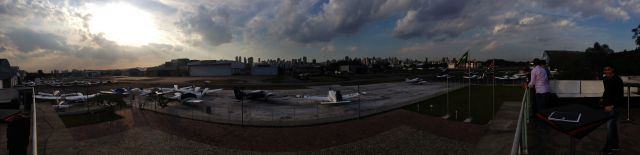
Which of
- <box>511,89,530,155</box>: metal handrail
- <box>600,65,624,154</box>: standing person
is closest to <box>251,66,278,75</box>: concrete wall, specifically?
<box>600,65,624,154</box>: standing person

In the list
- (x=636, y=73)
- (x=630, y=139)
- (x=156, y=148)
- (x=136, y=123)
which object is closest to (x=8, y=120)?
(x=156, y=148)

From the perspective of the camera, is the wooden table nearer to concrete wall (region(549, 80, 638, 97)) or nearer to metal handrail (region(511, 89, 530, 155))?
metal handrail (region(511, 89, 530, 155))

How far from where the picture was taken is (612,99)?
6590 mm

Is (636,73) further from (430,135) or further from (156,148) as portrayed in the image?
(156,148)

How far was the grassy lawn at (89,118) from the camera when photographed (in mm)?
23562

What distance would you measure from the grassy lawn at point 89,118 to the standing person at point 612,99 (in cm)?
2778

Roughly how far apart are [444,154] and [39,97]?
50.7m

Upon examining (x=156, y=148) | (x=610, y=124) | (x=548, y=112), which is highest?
(x=548, y=112)

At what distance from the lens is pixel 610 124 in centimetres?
668

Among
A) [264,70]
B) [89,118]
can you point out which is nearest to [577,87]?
[89,118]

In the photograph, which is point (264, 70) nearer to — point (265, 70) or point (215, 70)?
point (265, 70)

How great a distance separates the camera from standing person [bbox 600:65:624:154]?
259 inches

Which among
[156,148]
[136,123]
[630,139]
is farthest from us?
[136,123]

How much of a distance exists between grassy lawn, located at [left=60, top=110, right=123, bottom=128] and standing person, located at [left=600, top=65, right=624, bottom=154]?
2778 centimetres
